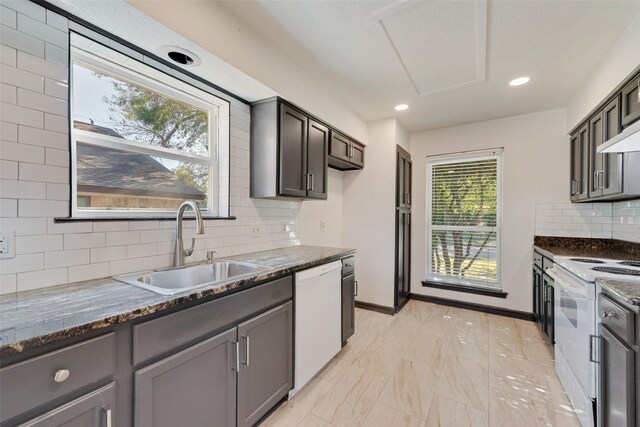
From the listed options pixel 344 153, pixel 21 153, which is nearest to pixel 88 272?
pixel 21 153

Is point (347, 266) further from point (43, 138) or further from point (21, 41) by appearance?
point (21, 41)

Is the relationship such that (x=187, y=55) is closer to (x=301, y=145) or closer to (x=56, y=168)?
(x=56, y=168)

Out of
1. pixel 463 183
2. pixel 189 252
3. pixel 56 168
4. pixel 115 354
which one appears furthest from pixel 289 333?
pixel 463 183

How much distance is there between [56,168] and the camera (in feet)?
4.31

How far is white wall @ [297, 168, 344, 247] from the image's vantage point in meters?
3.12

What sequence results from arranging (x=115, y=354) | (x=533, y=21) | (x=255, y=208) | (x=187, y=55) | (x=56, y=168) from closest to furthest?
(x=115, y=354)
(x=56, y=168)
(x=187, y=55)
(x=533, y=21)
(x=255, y=208)

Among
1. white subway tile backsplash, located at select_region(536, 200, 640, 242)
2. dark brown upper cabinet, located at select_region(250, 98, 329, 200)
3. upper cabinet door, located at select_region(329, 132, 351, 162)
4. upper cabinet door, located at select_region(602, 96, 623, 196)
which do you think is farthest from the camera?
upper cabinet door, located at select_region(329, 132, 351, 162)

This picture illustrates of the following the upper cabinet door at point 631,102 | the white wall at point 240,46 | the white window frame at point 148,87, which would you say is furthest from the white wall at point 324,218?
the upper cabinet door at point 631,102

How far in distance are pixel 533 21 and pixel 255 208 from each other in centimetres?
247

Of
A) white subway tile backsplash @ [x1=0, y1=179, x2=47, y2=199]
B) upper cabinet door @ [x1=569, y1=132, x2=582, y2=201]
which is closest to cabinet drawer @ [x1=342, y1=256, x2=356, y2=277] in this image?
white subway tile backsplash @ [x1=0, y1=179, x2=47, y2=199]

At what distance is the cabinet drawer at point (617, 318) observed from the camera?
121cm

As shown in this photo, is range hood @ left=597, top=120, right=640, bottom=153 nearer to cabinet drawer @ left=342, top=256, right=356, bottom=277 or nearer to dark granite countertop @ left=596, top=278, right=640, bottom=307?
dark granite countertop @ left=596, top=278, right=640, bottom=307

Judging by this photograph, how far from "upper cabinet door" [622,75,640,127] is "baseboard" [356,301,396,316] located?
2802mm

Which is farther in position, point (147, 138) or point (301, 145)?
point (301, 145)
